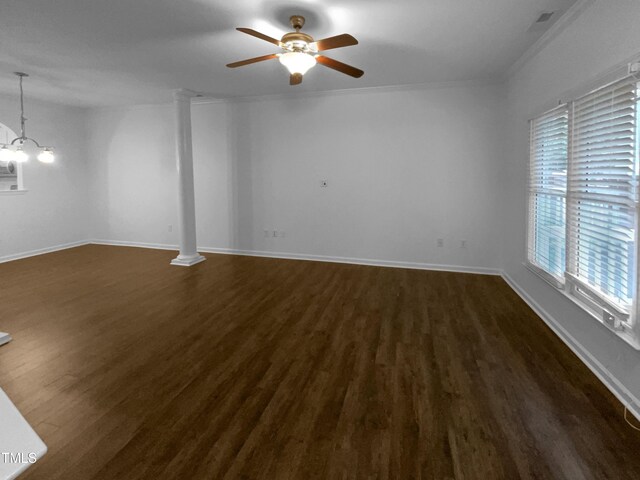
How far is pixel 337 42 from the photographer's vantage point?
8.85 ft

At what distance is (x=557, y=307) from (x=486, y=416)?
1677 mm

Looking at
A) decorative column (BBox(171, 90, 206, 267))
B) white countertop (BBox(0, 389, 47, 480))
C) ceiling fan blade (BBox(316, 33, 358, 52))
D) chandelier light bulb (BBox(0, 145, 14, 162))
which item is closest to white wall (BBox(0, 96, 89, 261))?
chandelier light bulb (BBox(0, 145, 14, 162))

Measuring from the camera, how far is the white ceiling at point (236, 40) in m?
2.85

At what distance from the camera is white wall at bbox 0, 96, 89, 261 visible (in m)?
6.00

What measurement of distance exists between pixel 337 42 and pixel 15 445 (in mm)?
2865

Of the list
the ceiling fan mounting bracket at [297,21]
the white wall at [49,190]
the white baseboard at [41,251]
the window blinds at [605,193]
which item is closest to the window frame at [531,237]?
the window blinds at [605,193]

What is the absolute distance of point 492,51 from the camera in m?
3.81

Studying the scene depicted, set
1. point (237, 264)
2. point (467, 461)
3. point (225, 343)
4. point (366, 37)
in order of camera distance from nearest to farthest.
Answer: point (467, 461) → point (225, 343) → point (366, 37) → point (237, 264)

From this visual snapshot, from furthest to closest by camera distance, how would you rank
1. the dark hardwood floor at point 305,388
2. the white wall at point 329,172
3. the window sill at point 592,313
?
the white wall at point 329,172
the window sill at point 592,313
the dark hardwood floor at point 305,388

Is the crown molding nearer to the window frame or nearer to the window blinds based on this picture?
the window frame

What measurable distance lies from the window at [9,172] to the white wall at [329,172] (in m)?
1.35

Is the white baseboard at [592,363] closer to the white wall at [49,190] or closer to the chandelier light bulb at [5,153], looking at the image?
the chandelier light bulb at [5,153]

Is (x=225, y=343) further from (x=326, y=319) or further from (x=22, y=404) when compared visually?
(x=22, y=404)

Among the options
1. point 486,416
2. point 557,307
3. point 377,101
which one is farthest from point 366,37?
point 486,416
